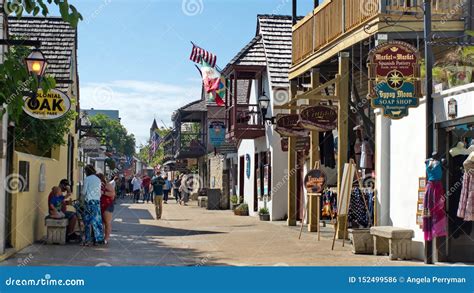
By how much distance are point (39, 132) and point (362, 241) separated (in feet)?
26.4

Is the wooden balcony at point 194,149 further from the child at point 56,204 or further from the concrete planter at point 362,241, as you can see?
the concrete planter at point 362,241

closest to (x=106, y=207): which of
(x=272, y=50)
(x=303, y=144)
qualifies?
(x=303, y=144)

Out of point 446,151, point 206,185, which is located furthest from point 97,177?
point 206,185

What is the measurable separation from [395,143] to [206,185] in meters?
30.7

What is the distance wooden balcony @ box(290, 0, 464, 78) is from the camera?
14547mm

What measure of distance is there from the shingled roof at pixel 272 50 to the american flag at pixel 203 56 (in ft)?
13.8

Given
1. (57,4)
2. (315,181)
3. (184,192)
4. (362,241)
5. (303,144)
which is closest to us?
(57,4)

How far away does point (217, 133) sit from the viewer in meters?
35.1

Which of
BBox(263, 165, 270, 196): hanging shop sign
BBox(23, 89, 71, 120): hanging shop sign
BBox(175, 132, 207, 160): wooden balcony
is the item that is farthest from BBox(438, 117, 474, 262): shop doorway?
BBox(175, 132, 207, 160): wooden balcony

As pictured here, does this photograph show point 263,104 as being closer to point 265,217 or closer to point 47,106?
point 265,217

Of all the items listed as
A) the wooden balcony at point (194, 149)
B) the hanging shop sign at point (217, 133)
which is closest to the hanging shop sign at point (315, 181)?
the hanging shop sign at point (217, 133)

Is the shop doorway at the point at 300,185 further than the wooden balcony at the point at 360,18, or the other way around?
the shop doorway at the point at 300,185

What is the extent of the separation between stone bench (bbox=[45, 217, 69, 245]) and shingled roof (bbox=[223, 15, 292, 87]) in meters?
11.5

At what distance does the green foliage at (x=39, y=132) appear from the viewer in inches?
672
